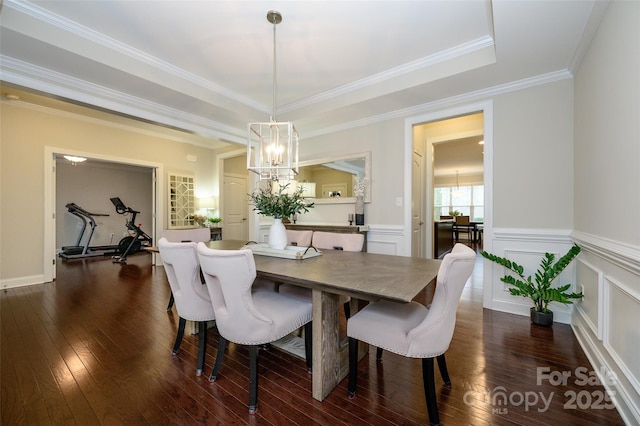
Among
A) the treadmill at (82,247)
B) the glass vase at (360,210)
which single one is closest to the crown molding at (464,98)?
the glass vase at (360,210)

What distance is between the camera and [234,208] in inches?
268

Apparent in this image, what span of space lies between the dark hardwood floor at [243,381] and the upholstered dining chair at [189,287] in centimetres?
30

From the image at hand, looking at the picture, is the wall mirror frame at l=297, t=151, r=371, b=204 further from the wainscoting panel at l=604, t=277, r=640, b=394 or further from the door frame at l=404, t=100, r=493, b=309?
the wainscoting panel at l=604, t=277, r=640, b=394

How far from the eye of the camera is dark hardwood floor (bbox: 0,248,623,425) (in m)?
1.39

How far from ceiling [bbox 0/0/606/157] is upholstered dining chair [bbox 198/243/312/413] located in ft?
6.65

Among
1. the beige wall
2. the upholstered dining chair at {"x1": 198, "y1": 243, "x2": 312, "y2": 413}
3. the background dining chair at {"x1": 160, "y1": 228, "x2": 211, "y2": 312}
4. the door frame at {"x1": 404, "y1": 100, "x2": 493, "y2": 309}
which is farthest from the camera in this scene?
the beige wall

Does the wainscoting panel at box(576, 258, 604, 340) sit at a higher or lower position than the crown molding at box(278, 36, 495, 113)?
lower

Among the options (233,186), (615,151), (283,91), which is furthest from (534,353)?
(233,186)

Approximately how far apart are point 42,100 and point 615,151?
21.7ft

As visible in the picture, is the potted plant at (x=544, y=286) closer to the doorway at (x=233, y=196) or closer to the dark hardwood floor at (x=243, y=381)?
the dark hardwood floor at (x=243, y=381)

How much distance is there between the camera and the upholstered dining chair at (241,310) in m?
1.37

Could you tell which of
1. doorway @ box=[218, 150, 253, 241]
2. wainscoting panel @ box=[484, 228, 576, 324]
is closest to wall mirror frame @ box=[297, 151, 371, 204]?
wainscoting panel @ box=[484, 228, 576, 324]

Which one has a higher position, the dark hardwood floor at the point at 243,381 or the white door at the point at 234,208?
the white door at the point at 234,208

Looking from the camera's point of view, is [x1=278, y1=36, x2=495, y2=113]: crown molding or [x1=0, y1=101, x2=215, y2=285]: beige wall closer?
[x1=278, y1=36, x2=495, y2=113]: crown molding
